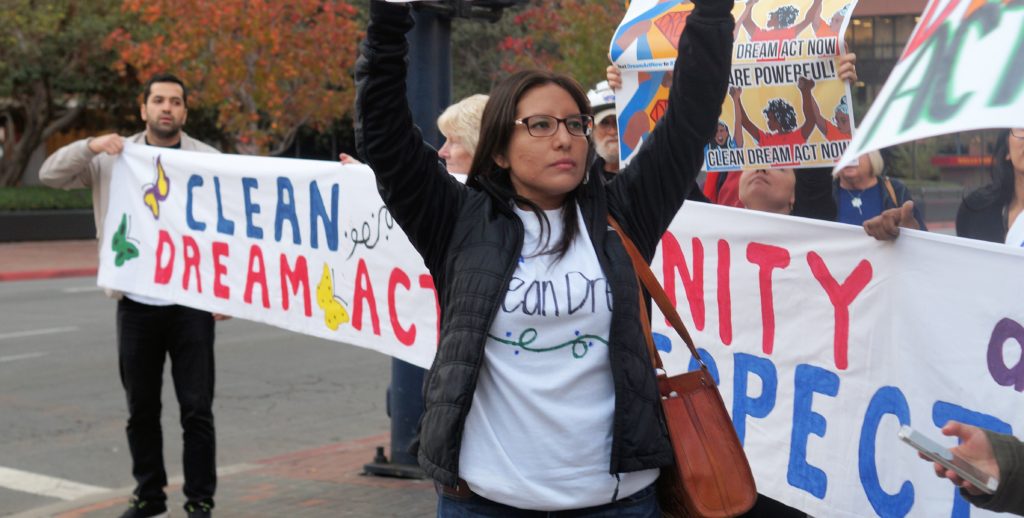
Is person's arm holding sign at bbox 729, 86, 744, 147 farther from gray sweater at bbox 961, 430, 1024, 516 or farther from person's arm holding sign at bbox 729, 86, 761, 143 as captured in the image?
gray sweater at bbox 961, 430, 1024, 516

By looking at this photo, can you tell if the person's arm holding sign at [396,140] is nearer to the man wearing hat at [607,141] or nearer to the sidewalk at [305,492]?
the man wearing hat at [607,141]

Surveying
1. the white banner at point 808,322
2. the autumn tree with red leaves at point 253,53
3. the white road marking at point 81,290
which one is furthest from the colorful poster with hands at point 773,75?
the autumn tree with red leaves at point 253,53

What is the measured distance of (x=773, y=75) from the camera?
13.7ft

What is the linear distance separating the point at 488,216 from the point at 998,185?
200 centimetres

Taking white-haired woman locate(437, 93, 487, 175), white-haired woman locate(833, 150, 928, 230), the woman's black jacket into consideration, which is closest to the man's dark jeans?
white-haired woman locate(437, 93, 487, 175)

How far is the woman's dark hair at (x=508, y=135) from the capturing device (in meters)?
2.87

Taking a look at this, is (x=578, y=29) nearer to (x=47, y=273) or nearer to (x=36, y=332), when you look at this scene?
(x=47, y=273)

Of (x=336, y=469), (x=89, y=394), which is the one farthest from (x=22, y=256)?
(x=336, y=469)

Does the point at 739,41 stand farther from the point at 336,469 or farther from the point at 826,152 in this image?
the point at 336,469

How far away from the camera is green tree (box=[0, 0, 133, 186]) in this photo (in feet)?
91.1

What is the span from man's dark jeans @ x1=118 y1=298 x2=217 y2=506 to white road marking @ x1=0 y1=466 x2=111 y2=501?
3.97 ft

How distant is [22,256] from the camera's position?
2511 cm

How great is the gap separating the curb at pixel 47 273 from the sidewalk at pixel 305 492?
15.2 metres

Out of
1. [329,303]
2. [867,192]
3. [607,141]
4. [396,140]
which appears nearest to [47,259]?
[329,303]
